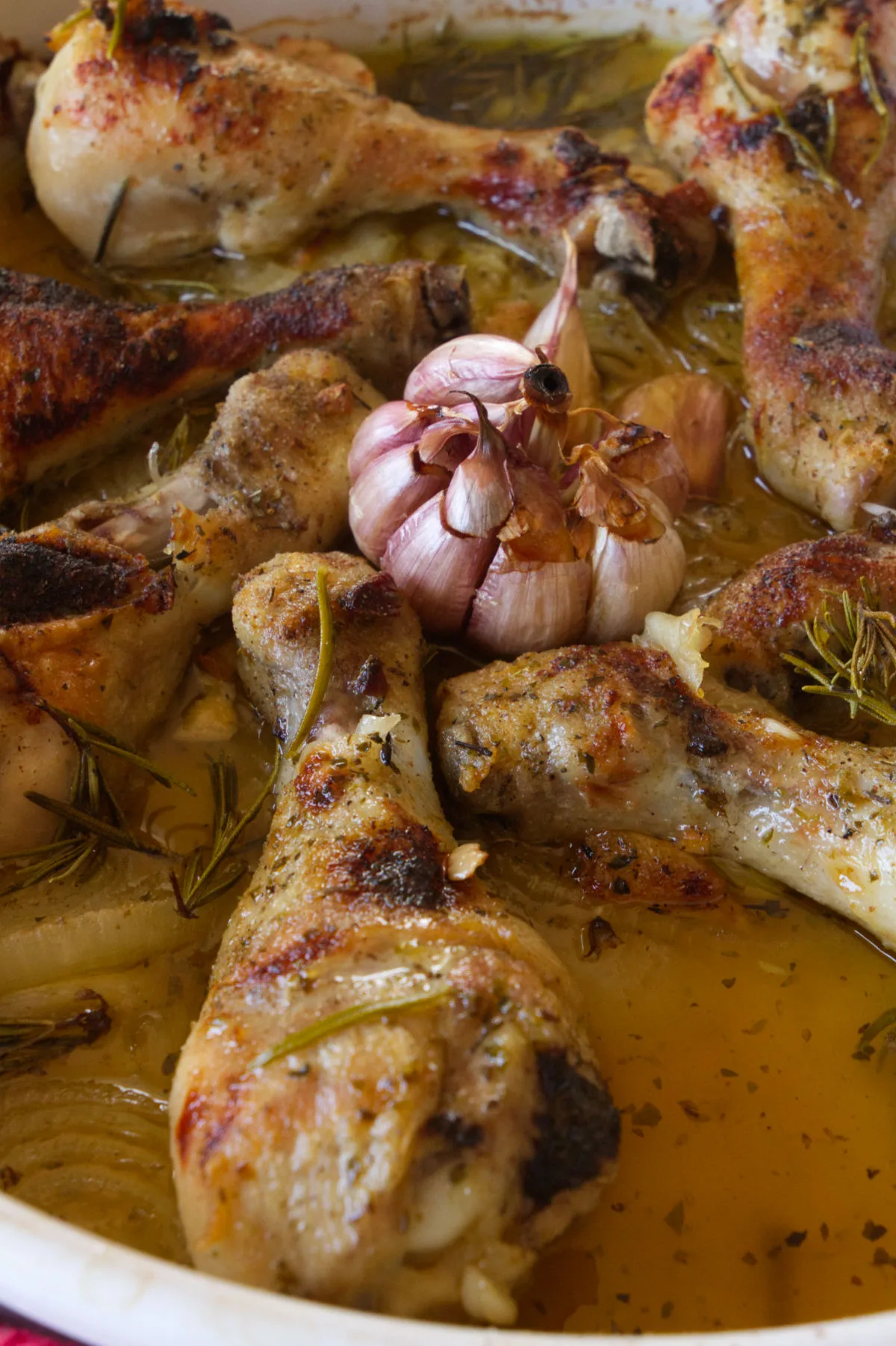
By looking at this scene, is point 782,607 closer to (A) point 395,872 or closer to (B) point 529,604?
(B) point 529,604

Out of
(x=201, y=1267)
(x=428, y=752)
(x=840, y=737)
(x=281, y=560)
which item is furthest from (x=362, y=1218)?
(x=840, y=737)

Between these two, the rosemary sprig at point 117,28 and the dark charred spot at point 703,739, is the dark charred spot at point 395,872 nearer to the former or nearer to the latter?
the dark charred spot at point 703,739

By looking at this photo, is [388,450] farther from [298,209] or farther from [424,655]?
[298,209]

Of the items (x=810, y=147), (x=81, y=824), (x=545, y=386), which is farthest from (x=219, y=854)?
(x=810, y=147)

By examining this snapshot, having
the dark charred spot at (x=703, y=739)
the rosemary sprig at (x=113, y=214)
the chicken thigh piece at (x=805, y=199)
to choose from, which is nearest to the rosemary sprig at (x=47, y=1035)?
the dark charred spot at (x=703, y=739)

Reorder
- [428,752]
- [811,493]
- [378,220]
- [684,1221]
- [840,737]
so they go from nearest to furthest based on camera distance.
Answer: [684,1221], [428,752], [840,737], [811,493], [378,220]
